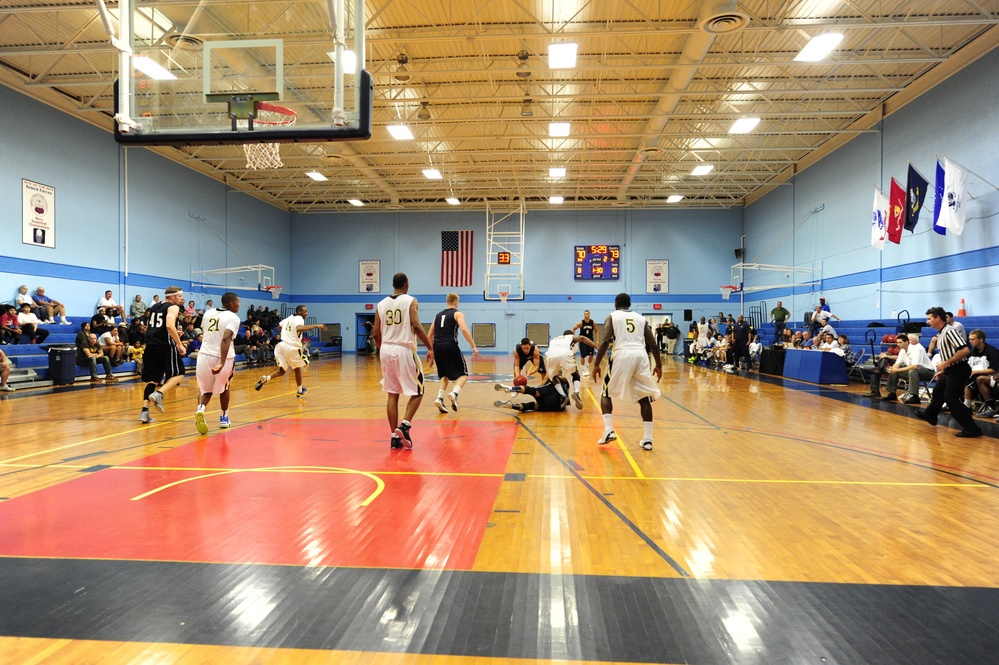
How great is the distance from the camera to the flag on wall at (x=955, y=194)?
1248 cm

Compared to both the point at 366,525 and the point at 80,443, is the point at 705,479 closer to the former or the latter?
the point at 366,525

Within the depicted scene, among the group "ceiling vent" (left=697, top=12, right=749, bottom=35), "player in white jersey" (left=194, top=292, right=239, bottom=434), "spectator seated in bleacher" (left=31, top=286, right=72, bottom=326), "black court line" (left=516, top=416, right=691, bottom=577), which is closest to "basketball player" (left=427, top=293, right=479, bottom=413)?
"black court line" (left=516, top=416, right=691, bottom=577)

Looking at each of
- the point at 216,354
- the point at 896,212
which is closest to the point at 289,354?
the point at 216,354

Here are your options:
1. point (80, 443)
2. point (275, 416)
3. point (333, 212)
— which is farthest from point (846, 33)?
point (333, 212)

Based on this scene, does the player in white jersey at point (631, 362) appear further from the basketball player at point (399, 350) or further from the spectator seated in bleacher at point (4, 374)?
the spectator seated in bleacher at point (4, 374)

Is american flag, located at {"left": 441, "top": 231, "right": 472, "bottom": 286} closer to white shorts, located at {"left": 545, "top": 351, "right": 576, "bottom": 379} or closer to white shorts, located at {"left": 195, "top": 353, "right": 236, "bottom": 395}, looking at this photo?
white shorts, located at {"left": 545, "top": 351, "right": 576, "bottom": 379}

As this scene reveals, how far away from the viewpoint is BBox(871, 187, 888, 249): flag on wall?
15555 mm

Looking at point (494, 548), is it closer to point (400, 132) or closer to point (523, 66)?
point (523, 66)

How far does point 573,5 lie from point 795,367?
10.9m

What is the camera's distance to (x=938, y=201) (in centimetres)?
1302

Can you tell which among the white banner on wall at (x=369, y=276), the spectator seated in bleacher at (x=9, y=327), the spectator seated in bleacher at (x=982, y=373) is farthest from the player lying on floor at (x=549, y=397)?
the white banner on wall at (x=369, y=276)

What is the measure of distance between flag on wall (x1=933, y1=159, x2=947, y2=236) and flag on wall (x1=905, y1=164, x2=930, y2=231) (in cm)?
66

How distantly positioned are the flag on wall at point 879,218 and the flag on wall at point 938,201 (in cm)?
232

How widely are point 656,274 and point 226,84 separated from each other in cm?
2470
